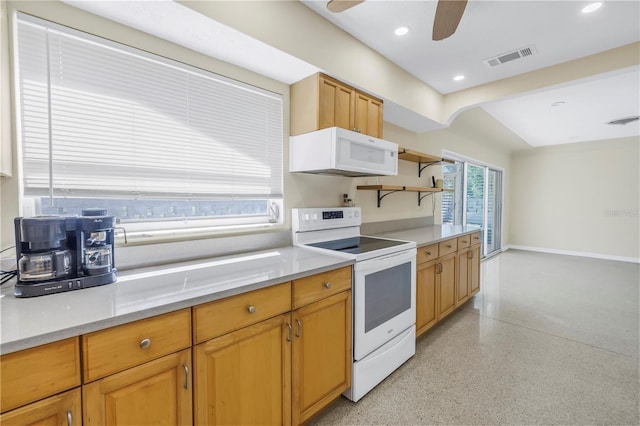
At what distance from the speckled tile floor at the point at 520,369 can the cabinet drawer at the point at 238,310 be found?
0.88 metres

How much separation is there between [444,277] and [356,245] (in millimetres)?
1202

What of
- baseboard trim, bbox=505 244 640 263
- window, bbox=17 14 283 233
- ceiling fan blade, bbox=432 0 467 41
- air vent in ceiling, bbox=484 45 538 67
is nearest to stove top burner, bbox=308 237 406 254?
window, bbox=17 14 283 233

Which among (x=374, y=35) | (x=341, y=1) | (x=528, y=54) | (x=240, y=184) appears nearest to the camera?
(x=341, y=1)

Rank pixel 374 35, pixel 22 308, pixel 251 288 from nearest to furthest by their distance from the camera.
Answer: pixel 22 308 → pixel 251 288 → pixel 374 35

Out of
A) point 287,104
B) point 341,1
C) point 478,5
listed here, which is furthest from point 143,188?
point 478,5

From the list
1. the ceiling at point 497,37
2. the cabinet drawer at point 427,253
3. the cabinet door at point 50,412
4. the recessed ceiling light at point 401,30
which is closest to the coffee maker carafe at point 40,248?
the cabinet door at point 50,412

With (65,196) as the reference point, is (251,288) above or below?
below

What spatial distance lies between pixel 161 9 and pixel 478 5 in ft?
6.44

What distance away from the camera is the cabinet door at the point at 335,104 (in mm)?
2111

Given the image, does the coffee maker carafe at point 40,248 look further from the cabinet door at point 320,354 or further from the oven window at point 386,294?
the oven window at point 386,294

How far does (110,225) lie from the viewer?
1.30 m

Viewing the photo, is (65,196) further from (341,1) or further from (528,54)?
(528,54)

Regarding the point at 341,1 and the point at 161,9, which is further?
the point at 341,1

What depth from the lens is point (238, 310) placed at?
1.27 metres
